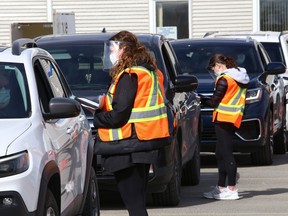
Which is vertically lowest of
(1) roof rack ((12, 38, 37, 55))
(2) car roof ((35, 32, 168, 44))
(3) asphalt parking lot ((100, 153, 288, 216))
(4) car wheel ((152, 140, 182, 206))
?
(3) asphalt parking lot ((100, 153, 288, 216))

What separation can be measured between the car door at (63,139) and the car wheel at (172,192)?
82.9 inches

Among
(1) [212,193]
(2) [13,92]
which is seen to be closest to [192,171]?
(1) [212,193]

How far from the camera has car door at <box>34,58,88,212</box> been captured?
24.3 ft

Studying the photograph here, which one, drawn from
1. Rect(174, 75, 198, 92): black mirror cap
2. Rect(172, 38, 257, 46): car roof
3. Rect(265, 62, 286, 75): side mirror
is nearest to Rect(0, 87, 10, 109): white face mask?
Rect(174, 75, 198, 92): black mirror cap

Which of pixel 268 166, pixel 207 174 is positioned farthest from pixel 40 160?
pixel 268 166

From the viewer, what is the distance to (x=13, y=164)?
654 cm

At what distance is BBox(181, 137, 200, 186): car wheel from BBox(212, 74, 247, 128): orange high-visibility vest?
99 centimetres

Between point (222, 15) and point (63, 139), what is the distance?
25.0 m

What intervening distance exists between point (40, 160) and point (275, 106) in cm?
957

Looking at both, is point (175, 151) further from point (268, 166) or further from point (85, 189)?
point (268, 166)

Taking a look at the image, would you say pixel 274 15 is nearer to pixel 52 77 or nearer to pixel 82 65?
pixel 82 65

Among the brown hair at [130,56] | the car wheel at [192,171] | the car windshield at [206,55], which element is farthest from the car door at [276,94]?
the brown hair at [130,56]

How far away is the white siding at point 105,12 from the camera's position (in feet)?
106

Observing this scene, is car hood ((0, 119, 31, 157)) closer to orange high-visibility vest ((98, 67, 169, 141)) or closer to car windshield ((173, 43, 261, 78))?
orange high-visibility vest ((98, 67, 169, 141))
